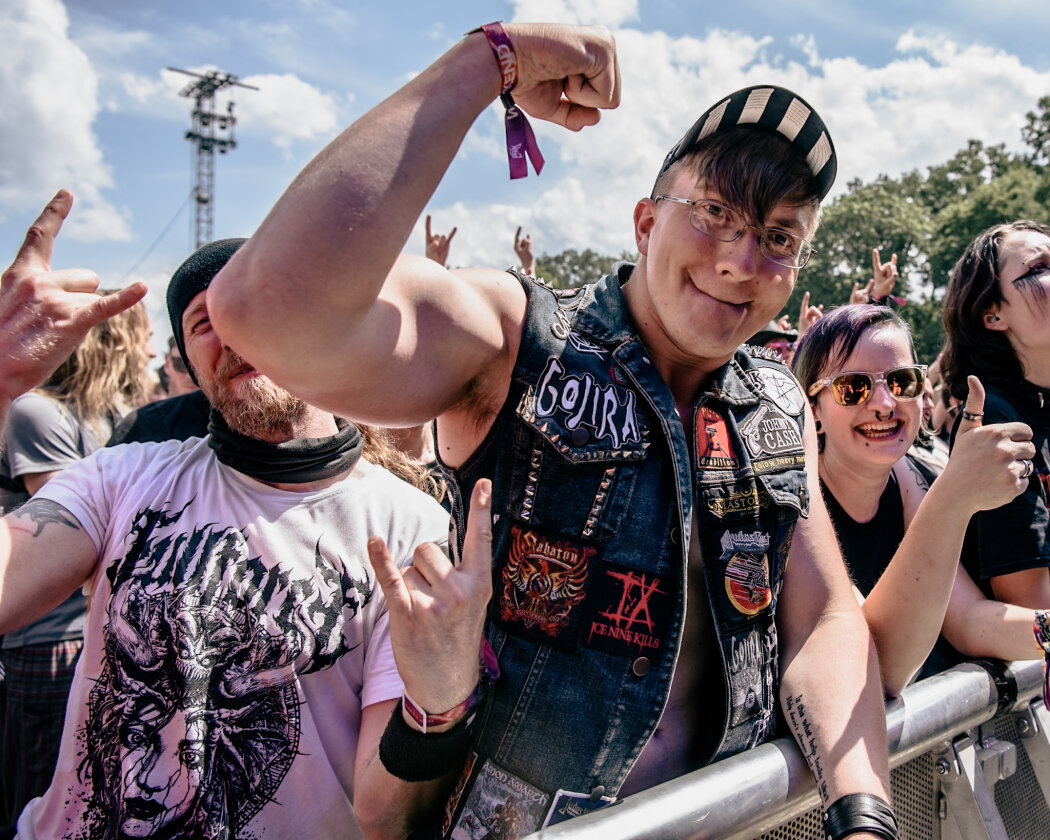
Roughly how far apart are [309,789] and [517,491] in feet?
3.11

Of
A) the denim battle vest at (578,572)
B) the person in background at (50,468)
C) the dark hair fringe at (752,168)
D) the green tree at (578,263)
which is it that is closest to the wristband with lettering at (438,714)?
the denim battle vest at (578,572)

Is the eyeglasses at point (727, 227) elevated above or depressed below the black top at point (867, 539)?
above

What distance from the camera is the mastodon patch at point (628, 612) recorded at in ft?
4.92

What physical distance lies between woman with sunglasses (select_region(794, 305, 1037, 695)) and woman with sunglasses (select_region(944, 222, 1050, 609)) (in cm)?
14

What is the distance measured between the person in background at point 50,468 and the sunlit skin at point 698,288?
1.78 meters

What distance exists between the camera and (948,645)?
8.13 feet

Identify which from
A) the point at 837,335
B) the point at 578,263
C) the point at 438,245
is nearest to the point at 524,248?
the point at 438,245

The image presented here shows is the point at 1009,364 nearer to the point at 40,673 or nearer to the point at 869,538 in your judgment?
the point at 869,538

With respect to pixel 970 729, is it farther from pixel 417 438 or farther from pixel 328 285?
pixel 417 438

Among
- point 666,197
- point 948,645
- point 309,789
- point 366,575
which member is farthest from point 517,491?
point 948,645

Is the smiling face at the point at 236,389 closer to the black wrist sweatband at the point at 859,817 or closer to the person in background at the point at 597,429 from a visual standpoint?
the person in background at the point at 597,429

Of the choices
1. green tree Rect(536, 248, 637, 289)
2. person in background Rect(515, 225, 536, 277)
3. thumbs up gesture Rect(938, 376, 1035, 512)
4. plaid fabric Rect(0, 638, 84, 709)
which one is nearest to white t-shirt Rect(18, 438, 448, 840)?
plaid fabric Rect(0, 638, 84, 709)

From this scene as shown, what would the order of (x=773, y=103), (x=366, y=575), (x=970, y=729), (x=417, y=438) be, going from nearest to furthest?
(x=773, y=103) < (x=366, y=575) < (x=970, y=729) < (x=417, y=438)

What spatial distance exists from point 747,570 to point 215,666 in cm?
127
